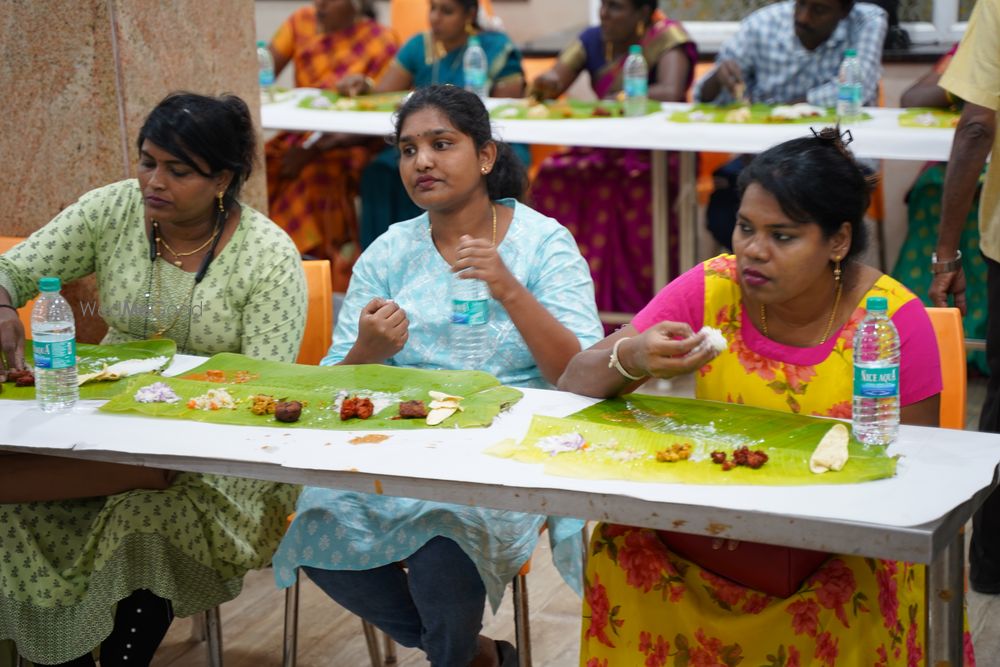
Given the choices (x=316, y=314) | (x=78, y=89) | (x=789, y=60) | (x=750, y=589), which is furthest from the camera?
(x=789, y=60)

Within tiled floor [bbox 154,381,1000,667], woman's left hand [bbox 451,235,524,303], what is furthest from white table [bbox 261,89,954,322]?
woman's left hand [bbox 451,235,524,303]

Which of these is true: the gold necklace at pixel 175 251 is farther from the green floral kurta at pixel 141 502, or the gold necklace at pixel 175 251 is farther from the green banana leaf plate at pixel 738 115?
the green banana leaf plate at pixel 738 115

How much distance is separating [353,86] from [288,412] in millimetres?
4116

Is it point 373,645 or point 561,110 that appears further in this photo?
point 561,110

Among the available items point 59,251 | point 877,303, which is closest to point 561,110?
point 59,251

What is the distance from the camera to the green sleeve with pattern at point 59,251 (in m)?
3.17

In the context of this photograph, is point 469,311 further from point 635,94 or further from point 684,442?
point 635,94

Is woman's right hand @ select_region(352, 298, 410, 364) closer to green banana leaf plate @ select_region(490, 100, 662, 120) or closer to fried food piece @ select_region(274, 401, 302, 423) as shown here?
fried food piece @ select_region(274, 401, 302, 423)

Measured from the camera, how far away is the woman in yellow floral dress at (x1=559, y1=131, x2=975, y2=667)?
2.25 metres

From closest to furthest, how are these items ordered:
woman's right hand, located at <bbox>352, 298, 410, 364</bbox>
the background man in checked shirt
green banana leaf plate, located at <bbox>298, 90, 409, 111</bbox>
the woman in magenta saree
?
woman's right hand, located at <bbox>352, 298, 410, 364</bbox> → the background man in checked shirt → the woman in magenta saree → green banana leaf plate, located at <bbox>298, 90, 409, 111</bbox>

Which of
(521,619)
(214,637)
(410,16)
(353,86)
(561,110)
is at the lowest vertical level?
(214,637)

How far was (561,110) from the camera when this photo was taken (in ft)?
18.7

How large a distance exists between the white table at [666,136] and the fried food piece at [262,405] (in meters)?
2.71

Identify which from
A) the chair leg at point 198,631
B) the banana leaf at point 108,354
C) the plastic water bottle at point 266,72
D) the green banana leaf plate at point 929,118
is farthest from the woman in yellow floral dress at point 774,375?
the plastic water bottle at point 266,72
